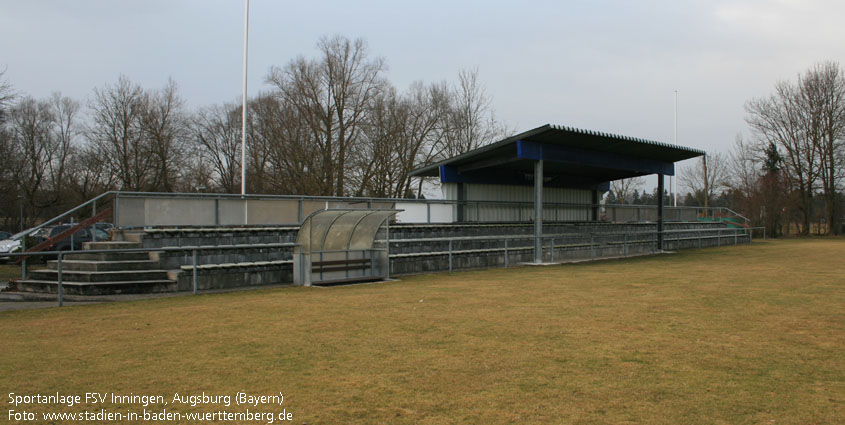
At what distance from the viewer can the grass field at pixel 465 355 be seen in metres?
4.28

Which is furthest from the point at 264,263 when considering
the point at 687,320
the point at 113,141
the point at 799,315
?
the point at 113,141

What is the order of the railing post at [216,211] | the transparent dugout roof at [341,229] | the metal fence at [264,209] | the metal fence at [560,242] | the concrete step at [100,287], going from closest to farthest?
the concrete step at [100,287]
the transparent dugout roof at [341,229]
the metal fence at [264,209]
the metal fence at [560,242]
the railing post at [216,211]

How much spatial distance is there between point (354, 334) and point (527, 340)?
7.20 feet

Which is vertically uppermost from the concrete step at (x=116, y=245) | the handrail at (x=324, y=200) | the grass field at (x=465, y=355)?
the handrail at (x=324, y=200)

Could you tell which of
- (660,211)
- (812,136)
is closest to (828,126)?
(812,136)

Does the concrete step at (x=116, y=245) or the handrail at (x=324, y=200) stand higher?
the handrail at (x=324, y=200)

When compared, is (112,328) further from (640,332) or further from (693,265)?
(693,265)

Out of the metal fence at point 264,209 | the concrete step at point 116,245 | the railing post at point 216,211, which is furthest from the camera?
the railing post at point 216,211

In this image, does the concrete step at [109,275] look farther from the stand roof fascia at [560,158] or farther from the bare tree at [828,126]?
the bare tree at [828,126]

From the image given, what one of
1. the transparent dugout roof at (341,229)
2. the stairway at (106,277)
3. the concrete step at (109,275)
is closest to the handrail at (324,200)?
the stairway at (106,277)

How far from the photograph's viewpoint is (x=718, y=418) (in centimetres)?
400

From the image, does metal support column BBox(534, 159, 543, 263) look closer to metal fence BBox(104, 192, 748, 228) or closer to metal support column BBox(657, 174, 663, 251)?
metal fence BBox(104, 192, 748, 228)

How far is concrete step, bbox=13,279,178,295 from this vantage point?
1128cm

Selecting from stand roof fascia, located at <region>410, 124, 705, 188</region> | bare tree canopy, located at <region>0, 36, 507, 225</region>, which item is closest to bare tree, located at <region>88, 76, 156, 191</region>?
bare tree canopy, located at <region>0, 36, 507, 225</region>
